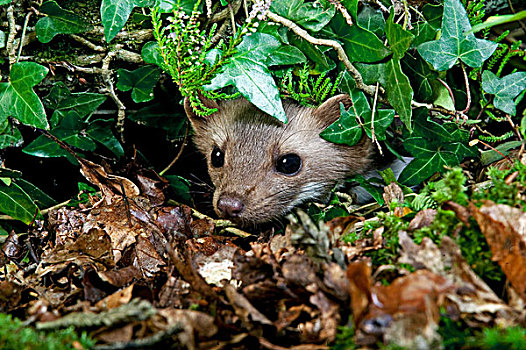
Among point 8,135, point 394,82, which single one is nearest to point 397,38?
point 394,82

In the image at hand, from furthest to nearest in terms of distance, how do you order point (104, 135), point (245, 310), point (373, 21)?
point (104, 135) → point (373, 21) → point (245, 310)

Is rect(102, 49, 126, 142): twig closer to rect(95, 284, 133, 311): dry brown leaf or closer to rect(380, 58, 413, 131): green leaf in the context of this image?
rect(380, 58, 413, 131): green leaf

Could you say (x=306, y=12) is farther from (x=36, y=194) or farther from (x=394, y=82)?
(x=36, y=194)

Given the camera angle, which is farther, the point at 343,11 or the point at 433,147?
the point at 433,147

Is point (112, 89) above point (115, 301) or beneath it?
above

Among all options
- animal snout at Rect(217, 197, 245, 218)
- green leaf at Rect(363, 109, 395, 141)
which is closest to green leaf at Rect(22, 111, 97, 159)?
animal snout at Rect(217, 197, 245, 218)

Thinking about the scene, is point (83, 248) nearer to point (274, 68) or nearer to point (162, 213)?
point (162, 213)
